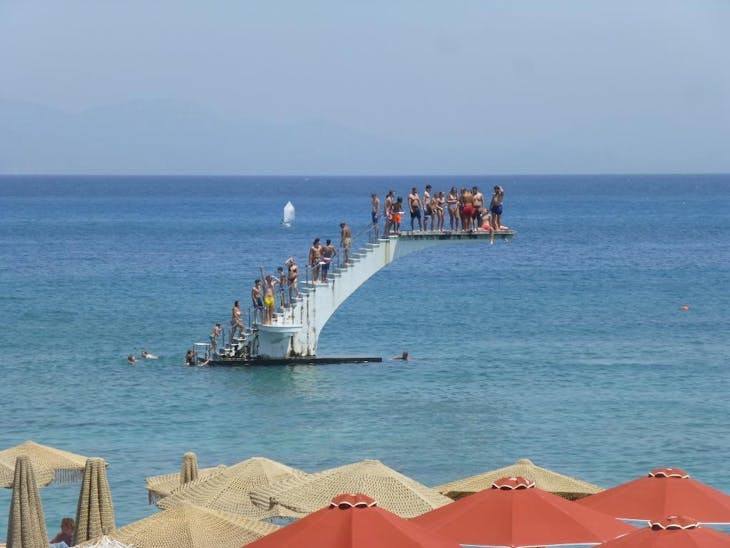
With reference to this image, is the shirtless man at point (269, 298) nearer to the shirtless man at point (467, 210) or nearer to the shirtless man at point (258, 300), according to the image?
the shirtless man at point (258, 300)

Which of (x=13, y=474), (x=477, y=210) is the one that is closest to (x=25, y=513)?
(x=13, y=474)

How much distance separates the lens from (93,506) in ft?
60.6

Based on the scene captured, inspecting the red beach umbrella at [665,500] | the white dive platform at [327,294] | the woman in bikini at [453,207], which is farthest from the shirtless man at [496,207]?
the red beach umbrella at [665,500]

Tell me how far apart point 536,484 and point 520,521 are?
5070 millimetres

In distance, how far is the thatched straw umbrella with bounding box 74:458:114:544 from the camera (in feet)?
60.7

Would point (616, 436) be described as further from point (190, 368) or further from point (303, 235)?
point (303, 235)

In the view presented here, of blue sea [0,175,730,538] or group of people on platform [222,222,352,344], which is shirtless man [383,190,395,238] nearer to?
group of people on platform [222,222,352,344]

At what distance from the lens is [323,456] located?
29953 millimetres

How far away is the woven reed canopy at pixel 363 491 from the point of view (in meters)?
18.1

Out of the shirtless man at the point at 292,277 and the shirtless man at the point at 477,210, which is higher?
the shirtless man at the point at 477,210

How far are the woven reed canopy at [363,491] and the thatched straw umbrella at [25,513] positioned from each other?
283 cm

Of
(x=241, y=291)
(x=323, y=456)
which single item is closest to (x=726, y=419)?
(x=323, y=456)

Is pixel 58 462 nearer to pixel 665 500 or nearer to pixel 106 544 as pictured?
pixel 106 544

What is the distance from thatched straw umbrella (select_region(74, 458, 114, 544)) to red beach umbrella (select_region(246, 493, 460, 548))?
17.6 ft
